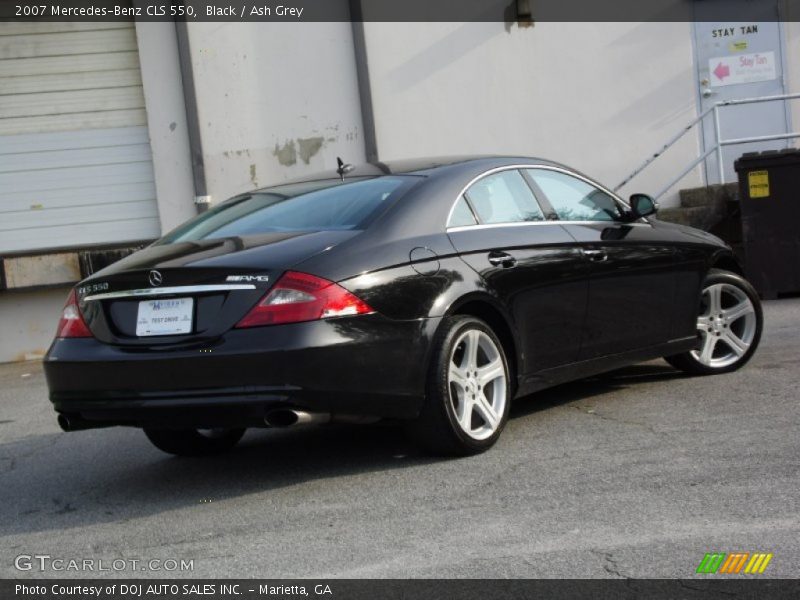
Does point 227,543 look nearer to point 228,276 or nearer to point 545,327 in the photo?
point 228,276

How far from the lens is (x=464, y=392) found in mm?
5758

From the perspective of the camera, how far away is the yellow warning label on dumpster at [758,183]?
1216 cm

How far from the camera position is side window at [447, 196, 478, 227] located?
19.5ft

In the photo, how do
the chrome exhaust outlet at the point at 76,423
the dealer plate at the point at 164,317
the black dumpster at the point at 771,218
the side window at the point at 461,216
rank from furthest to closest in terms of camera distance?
the black dumpster at the point at 771,218 < the side window at the point at 461,216 < the chrome exhaust outlet at the point at 76,423 < the dealer plate at the point at 164,317

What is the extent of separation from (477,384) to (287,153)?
344 inches

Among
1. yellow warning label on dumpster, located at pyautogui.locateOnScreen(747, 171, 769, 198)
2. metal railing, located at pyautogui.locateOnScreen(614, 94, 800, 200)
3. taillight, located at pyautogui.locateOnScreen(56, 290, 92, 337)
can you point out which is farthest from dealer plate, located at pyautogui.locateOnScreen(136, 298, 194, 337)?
metal railing, located at pyautogui.locateOnScreen(614, 94, 800, 200)

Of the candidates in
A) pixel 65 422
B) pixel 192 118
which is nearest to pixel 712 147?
pixel 192 118

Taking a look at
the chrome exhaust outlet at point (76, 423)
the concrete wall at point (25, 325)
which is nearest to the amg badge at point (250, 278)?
the chrome exhaust outlet at point (76, 423)

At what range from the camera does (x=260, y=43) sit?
14000mm

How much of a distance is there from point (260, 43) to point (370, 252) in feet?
30.0

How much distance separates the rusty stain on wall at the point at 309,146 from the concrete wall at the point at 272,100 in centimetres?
1

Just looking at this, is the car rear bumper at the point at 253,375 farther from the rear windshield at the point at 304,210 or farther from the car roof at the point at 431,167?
the car roof at the point at 431,167

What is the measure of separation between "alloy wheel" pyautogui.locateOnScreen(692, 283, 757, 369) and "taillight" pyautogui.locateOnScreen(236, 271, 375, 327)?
131 inches

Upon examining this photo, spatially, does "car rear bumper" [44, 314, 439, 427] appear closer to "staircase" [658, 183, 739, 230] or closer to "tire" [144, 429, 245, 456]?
"tire" [144, 429, 245, 456]
